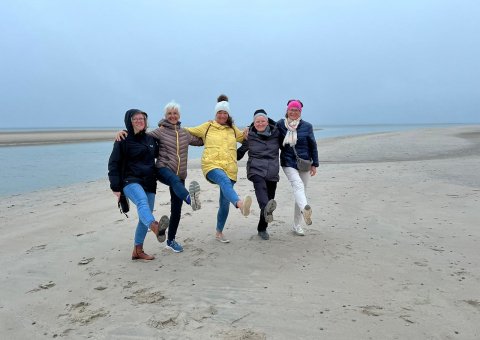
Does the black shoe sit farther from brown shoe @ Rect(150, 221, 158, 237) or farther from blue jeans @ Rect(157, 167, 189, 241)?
brown shoe @ Rect(150, 221, 158, 237)

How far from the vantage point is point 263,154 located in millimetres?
5613

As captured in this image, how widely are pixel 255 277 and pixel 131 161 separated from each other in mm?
2082

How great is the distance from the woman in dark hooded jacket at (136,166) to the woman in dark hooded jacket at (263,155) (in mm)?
1433

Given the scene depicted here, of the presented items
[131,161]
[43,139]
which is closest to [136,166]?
[131,161]

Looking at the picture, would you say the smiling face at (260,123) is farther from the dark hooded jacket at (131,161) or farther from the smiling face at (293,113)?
the dark hooded jacket at (131,161)

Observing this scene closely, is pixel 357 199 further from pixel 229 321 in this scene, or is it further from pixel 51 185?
pixel 51 185

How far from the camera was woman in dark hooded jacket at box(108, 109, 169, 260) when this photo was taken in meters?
4.72

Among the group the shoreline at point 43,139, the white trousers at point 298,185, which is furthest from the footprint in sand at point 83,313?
the shoreline at point 43,139

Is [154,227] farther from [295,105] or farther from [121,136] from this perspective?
[295,105]

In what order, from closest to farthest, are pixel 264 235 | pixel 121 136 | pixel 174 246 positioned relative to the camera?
pixel 121 136, pixel 174 246, pixel 264 235

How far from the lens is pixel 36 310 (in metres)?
3.82

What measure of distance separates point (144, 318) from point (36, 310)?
1.17 meters

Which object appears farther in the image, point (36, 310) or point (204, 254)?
point (204, 254)

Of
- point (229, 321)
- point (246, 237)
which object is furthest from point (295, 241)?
point (229, 321)
